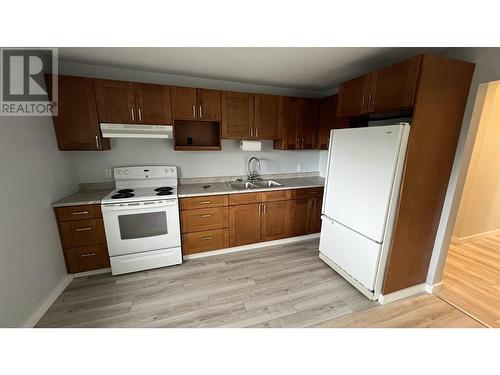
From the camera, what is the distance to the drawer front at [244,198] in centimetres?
251

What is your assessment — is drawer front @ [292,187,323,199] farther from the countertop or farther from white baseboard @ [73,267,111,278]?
white baseboard @ [73,267,111,278]

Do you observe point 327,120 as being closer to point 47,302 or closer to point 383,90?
point 383,90

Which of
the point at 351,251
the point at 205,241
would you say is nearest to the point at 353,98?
the point at 351,251

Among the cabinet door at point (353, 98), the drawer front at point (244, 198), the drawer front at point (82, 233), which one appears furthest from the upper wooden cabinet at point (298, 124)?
the drawer front at point (82, 233)

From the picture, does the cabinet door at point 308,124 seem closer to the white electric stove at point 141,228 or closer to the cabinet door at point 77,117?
the white electric stove at point 141,228

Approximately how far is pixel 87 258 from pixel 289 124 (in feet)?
10.0

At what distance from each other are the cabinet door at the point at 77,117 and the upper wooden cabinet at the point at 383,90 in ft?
8.93

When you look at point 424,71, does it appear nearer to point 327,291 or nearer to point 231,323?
point 327,291

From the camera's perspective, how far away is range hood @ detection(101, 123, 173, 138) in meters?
2.11

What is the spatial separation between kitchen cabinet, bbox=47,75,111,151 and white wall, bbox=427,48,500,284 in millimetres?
3469

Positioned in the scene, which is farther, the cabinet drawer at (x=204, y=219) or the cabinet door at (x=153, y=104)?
the cabinet drawer at (x=204, y=219)

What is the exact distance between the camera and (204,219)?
Result: 2.46m

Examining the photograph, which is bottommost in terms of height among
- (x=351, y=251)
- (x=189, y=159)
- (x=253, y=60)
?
Result: (x=351, y=251)
